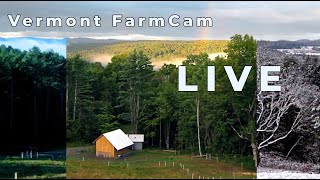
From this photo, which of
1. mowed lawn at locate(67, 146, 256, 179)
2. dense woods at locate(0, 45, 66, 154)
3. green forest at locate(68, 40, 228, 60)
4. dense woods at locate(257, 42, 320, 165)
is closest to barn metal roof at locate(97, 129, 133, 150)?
mowed lawn at locate(67, 146, 256, 179)

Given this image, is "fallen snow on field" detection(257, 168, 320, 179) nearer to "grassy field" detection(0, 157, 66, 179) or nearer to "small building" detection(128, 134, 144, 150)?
"small building" detection(128, 134, 144, 150)

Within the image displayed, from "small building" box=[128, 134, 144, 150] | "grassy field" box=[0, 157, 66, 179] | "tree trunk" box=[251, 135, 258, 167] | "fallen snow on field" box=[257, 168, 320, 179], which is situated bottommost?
"fallen snow on field" box=[257, 168, 320, 179]

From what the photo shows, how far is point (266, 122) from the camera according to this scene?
38.7ft

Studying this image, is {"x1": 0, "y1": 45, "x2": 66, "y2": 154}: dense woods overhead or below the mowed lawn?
overhead

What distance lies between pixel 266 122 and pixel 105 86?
3.35 metres

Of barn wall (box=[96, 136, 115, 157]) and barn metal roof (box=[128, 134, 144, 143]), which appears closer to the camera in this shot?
barn wall (box=[96, 136, 115, 157])

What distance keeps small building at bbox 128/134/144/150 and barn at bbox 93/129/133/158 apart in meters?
0.10

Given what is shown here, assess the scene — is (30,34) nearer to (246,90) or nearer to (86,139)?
(86,139)

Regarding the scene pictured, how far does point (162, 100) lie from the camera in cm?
1170

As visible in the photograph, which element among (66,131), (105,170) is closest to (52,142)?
(66,131)

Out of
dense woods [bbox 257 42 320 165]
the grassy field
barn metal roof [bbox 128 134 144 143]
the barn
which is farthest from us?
dense woods [bbox 257 42 320 165]

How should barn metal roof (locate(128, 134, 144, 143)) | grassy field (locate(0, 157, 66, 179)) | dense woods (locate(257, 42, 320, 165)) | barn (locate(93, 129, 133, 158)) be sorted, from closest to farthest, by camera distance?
grassy field (locate(0, 157, 66, 179)) → barn (locate(93, 129, 133, 158)) → barn metal roof (locate(128, 134, 144, 143)) → dense woods (locate(257, 42, 320, 165))

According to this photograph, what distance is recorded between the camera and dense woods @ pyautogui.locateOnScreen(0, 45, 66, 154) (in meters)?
11.4

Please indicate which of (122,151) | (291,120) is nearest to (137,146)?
(122,151)
